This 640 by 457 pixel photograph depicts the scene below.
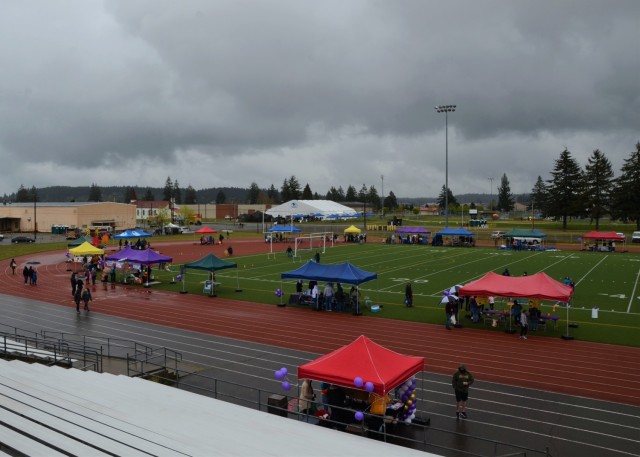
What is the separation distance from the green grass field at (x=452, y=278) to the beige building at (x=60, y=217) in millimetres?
51334

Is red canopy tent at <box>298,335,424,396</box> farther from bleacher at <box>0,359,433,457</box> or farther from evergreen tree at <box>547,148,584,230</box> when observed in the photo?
evergreen tree at <box>547,148,584,230</box>

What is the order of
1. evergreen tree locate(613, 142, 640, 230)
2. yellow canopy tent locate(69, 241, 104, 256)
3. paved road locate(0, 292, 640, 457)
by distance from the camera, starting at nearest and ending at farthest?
paved road locate(0, 292, 640, 457) → yellow canopy tent locate(69, 241, 104, 256) → evergreen tree locate(613, 142, 640, 230)

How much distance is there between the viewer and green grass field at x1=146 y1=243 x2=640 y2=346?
22.7 metres

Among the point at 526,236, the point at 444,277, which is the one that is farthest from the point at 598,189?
the point at 444,277

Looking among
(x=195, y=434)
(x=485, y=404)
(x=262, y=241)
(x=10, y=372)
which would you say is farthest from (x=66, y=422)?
(x=262, y=241)

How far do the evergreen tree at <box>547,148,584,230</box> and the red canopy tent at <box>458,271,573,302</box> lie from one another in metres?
74.5

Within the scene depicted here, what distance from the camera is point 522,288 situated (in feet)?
67.4

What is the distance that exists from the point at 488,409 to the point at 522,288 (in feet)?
29.4

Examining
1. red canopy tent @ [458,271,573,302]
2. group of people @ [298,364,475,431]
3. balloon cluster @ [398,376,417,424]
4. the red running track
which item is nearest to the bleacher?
group of people @ [298,364,475,431]

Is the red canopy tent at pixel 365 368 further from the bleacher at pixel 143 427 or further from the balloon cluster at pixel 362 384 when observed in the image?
the bleacher at pixel 143 427

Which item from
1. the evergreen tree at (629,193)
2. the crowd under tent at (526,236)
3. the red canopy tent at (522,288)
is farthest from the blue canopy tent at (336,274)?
the evergreen tree at (629,193)

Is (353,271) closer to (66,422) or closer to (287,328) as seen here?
(287,328)

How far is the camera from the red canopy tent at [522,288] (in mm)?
19828

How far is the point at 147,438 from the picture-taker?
8.52 meters
